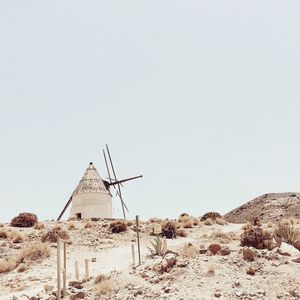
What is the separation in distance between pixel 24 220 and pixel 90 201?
6.61 m

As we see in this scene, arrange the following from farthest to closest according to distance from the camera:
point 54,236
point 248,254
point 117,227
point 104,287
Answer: point 117,227 < point 54,236 < point 248,254 < point 104,287

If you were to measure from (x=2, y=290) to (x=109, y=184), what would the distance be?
26.5 m

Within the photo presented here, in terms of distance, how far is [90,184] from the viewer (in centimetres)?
3475

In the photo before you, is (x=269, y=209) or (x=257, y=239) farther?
(x=269, y=209)

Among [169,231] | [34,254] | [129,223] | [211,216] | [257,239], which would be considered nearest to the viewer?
[257,239]

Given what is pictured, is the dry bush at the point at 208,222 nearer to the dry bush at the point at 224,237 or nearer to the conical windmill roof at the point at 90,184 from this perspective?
the dry bush at the point at 224,237

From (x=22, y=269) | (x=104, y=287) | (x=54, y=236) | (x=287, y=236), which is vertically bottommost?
(x=104, y=287)

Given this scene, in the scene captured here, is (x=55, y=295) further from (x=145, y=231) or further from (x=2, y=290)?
(x=145, y=231)

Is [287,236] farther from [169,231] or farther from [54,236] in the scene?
[54,236]

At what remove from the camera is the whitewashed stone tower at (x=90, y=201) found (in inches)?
1318

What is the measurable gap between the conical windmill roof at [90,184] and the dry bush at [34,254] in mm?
14245

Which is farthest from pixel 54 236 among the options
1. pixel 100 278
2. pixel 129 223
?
pixel 100 278

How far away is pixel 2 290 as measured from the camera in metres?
15.2

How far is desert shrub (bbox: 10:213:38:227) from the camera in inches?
1099
